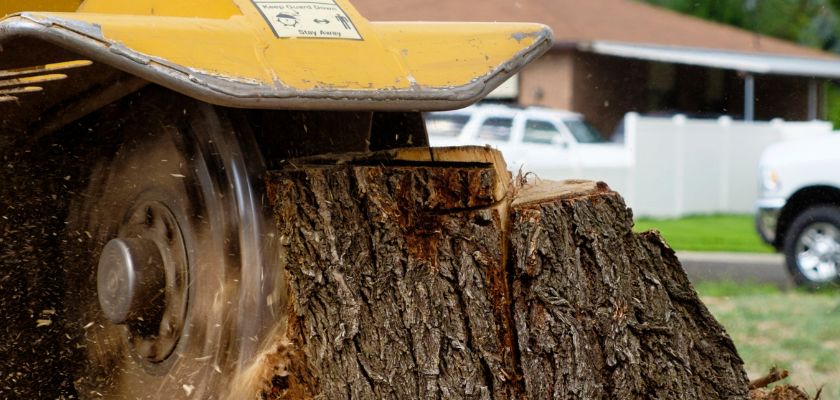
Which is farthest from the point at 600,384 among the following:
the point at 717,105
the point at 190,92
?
the point at 717,105

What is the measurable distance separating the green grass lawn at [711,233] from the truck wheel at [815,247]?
1.69 metres

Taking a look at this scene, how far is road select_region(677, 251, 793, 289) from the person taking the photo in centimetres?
852

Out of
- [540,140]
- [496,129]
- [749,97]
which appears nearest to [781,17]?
[749,97]

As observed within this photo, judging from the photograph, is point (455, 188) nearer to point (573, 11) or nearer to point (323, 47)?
point (323, 47)

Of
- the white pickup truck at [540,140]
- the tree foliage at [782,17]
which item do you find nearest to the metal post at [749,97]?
the tree foliage at [782,17]

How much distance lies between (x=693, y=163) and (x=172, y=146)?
46.1ft

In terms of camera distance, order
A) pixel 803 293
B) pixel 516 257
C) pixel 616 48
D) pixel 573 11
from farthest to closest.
→ pixel 573 11 → pixel 616 48 → pixel 803 293 → pixel 516 257

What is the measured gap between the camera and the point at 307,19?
8.52 feet

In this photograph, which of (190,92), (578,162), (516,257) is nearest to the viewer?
(190,92)

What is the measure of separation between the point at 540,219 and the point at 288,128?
0.66 metres

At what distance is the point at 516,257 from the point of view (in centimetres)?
268

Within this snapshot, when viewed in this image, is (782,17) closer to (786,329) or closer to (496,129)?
(496,129)

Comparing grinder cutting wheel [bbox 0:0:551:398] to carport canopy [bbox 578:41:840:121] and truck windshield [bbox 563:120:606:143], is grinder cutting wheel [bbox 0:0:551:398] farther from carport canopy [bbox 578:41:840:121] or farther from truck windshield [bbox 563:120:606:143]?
carport canopy [bbox 578:41:840:121]

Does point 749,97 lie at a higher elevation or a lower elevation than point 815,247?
higher
